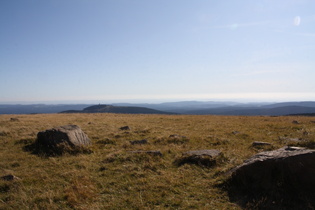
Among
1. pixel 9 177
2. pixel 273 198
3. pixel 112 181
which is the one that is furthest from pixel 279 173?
pixel 9 177

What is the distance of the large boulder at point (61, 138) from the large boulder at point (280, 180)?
33.1 feet

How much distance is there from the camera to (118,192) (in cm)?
682

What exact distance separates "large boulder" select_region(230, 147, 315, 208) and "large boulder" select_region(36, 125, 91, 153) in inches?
397

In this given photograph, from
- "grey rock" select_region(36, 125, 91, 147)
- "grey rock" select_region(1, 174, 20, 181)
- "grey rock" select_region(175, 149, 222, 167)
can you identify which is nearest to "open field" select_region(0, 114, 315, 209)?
"grey rock" select_region(1, 174, 20, 181)

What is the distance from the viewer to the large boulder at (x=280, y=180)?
5.97 m

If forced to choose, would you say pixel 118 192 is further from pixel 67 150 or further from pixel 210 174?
pixel 67 150

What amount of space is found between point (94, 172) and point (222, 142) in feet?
31.0

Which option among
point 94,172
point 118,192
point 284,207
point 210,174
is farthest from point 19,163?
point 284,207

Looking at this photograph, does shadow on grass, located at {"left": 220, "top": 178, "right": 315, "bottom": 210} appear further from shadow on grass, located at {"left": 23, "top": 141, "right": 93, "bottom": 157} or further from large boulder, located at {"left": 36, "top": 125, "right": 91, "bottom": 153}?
large boulder, located at {"left": 36, "top": 125, "right": 91, "bottom": 153}

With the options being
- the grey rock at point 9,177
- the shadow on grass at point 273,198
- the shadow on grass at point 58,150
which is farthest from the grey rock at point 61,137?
the shadow on grass at point 273,198

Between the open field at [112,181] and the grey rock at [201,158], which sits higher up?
the grey rock at [201,158]

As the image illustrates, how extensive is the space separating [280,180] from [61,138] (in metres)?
12.4

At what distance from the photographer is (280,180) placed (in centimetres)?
643

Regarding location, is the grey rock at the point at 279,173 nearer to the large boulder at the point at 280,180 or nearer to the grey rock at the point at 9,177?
the large boulder at the point at 280,180
